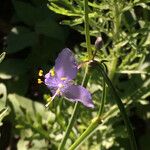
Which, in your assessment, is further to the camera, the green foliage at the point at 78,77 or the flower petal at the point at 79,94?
the green foliage at the point at 78,77

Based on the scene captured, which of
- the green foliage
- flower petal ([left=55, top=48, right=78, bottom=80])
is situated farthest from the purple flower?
the green foliage

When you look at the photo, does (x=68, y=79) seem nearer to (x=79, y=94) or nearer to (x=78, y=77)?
(x=79, y=94)

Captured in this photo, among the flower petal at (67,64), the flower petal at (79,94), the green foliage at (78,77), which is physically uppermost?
the flower petal at (67,64)

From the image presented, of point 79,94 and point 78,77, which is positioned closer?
point 79,94

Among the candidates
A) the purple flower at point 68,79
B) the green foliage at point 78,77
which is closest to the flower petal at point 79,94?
the purple flower at point 68,79

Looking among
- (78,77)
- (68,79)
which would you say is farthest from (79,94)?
(78,77)

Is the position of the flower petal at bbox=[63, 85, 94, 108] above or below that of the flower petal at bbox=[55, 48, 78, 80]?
below

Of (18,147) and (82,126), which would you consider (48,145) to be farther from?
(82,126)

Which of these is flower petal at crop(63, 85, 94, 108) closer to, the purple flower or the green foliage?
the purple flower

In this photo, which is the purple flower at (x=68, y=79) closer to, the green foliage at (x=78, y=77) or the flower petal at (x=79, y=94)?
the flower petal at (x=79, y=94)
